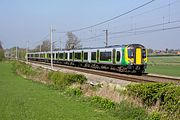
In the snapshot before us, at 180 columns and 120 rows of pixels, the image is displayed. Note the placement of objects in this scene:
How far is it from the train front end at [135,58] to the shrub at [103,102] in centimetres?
1870

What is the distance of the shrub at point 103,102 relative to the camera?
15.1m

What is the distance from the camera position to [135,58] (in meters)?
36.1

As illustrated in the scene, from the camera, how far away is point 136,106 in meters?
13.1

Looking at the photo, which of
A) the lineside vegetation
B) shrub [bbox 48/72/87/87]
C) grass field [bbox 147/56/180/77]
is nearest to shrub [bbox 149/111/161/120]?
the lineside vegetation

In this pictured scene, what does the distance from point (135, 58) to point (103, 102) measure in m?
20.7

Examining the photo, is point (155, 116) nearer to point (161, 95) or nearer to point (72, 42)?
point (161, 95)

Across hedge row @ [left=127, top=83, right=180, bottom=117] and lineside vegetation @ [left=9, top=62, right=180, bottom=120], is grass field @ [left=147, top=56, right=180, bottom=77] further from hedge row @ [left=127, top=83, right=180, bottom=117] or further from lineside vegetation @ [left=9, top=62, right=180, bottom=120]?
hedge row @ [left=127, top=83, right=180, bottom=117]

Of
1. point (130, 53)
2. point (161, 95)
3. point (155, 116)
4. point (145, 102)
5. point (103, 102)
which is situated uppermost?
point (130, 53)

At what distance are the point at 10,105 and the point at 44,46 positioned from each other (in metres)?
119

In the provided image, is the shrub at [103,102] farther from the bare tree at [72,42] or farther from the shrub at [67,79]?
the bare tree at [72,42]

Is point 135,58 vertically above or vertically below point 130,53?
below

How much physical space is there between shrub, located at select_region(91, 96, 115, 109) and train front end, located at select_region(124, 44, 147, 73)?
736 inches

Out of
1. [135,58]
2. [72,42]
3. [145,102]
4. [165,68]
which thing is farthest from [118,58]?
[72,42]

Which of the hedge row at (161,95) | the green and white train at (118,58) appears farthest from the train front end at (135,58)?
the hedge row at (161,95)
